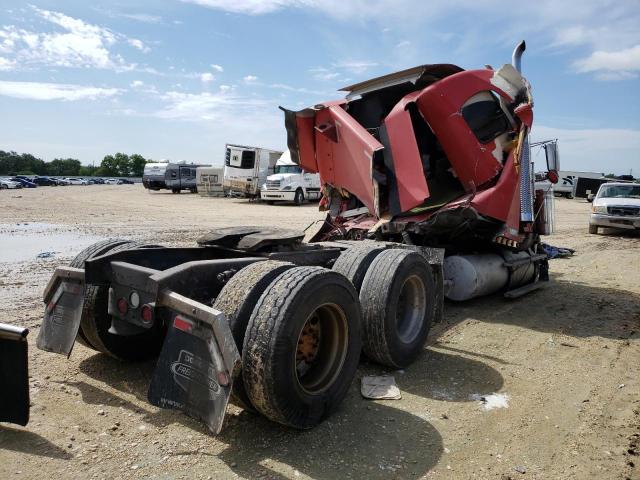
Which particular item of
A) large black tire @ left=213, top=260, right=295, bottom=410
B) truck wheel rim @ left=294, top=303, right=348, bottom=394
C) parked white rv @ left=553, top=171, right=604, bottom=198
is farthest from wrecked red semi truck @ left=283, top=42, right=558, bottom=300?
parked white rv @ left=553, top=171, right=604, bottom=198

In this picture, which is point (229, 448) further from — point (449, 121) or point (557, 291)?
point (557, 291)

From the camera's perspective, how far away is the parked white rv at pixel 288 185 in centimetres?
2694

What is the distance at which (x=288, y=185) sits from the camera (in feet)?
88.2

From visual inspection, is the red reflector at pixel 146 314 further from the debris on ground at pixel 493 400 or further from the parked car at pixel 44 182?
the parked car at pixel 44 182

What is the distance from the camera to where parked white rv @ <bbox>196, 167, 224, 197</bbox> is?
34906 mm

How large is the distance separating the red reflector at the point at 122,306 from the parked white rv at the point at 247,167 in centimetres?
2546

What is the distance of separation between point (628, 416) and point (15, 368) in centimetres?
428

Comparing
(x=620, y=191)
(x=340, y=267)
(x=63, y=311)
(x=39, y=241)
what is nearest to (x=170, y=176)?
(x=39, y=241)

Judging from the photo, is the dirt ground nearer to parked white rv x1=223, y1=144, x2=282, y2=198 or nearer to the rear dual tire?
the rear dual tire

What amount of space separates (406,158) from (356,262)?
228 cm

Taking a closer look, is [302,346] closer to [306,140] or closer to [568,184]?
[306,140]

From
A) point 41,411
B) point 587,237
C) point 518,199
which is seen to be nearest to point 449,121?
point 518,199

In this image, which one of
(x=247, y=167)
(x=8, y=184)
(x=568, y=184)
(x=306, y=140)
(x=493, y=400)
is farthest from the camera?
(x=8, y=184)

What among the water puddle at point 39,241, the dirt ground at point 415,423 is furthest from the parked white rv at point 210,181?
the dirt ground at point 415,423
